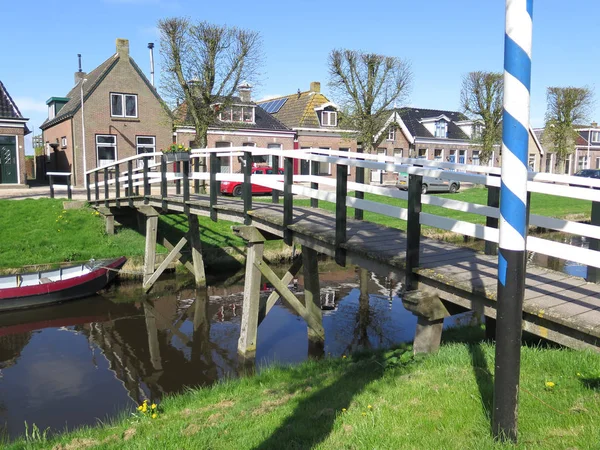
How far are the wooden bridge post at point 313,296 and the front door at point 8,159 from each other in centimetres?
2254

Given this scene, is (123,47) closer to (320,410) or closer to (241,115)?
(241,115)

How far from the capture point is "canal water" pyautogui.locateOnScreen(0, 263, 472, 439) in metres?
7.20

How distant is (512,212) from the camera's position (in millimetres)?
2930

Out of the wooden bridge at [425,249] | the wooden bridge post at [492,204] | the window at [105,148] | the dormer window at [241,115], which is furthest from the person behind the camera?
the dormer window at [241,115]

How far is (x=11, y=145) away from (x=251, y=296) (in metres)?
22.8

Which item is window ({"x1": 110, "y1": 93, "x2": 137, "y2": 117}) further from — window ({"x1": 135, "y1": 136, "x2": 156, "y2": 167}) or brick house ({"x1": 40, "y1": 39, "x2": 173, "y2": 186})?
window ({"x1": 135, "y1": 136, "x2": 156, "y2": 167})

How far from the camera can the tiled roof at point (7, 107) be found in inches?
1005

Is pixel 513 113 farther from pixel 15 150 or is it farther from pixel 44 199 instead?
pixel 15 150

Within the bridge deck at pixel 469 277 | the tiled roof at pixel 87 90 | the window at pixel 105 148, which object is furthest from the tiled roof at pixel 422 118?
the bridge deck at pixel 469 277

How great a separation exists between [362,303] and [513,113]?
927 centimetres

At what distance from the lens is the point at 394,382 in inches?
172

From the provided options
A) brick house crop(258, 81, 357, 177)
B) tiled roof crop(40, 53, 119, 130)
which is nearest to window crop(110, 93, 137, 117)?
tiled roof crop(40, 53, 119, 130)

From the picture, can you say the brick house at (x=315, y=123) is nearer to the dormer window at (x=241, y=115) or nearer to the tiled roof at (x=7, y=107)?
the dormer window at (x=241, y=115)

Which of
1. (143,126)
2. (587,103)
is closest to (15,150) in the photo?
(143,126)
